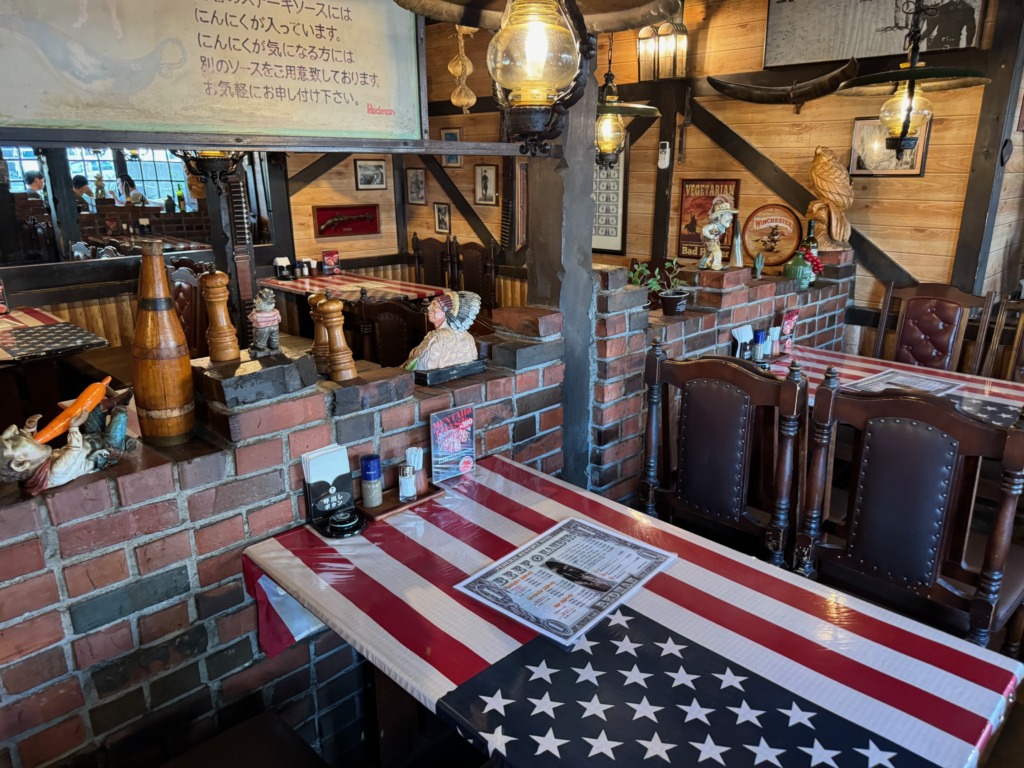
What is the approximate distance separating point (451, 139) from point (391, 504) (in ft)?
19.3

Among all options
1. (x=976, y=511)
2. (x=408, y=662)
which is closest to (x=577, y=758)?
(x=408, y=662)

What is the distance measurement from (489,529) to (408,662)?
19.8 inches

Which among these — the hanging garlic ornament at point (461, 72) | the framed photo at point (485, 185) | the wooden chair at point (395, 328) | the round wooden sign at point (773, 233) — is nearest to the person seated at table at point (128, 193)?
the framed photo at point (485, 185)

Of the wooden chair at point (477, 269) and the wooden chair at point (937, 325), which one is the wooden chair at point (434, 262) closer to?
the wooden chair at point (477, 269)

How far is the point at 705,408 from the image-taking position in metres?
2.24

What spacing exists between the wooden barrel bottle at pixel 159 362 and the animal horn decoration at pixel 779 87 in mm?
3781

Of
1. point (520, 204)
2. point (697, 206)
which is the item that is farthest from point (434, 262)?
point (697, 206)

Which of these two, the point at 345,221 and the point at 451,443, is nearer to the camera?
the point at 451,443

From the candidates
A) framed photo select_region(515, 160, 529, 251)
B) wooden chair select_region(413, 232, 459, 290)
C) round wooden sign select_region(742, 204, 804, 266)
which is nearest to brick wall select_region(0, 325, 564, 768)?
round wooden sign select_region(742, 204, 804, 266)

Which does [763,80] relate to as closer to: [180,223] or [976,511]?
[976,511]

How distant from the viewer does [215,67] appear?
1458 millimetres

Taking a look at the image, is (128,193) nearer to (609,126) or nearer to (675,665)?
(609,126)

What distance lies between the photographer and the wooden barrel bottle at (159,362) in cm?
153

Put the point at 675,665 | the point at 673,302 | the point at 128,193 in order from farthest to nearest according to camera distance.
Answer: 1. the point at 128,193
2. the point at 673,302
3. the point at 675,665
